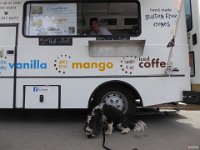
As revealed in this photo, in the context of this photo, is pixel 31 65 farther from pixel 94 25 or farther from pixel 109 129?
pixel 109 129

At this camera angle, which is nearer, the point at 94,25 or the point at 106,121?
the point at 106,121

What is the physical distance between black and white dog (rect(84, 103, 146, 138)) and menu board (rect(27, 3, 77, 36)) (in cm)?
188

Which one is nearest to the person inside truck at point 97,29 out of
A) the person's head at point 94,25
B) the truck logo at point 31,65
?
the person's head at point 94,25

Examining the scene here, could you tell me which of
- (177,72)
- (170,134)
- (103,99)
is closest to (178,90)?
(177,72)

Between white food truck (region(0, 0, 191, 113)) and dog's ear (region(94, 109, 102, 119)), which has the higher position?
white food truck (region(0, 0, 191, 113))

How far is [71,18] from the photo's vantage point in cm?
774

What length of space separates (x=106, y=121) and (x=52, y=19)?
258 centimetres

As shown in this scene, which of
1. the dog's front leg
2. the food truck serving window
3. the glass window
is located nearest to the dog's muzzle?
the dog's front leg

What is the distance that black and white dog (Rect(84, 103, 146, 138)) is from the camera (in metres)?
6.68

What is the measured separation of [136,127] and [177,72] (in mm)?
1458

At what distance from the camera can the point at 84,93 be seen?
297 inches

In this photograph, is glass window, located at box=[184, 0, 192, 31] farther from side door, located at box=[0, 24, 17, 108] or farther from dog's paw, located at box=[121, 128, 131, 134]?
side door, located at box=[0, 24, 17, 108]

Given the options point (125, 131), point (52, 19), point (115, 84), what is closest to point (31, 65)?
point (52, 19)

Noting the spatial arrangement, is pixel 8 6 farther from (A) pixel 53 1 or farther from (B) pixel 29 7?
(A) pixel 53 1
